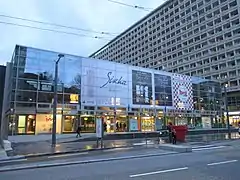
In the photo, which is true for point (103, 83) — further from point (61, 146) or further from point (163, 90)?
point (61, 146)

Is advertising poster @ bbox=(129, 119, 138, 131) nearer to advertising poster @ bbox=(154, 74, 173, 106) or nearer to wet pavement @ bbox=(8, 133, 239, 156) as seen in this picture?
advertising poster @ bbox=(154, 74, 173, 106)

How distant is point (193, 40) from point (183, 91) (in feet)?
113

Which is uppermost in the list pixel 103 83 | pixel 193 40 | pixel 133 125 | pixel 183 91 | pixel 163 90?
pixel 193 40

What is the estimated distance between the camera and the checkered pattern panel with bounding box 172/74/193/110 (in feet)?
155

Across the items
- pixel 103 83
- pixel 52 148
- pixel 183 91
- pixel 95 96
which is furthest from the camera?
Answer: pixel 183 91

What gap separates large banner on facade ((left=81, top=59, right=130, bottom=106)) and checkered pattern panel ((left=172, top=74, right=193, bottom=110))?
37.5 feet

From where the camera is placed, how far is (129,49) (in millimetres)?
104062

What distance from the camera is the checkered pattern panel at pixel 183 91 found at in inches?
1855

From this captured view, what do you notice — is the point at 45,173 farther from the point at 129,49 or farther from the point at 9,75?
the point at 129,49

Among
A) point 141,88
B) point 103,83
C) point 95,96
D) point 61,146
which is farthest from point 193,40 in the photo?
point 61,146

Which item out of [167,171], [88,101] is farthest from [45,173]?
[88,101]

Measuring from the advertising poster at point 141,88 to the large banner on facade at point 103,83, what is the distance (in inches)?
58.7

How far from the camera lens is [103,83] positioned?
38594 millimetres

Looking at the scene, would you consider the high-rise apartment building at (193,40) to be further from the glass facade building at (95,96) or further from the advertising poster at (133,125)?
the advertising poster at (133,125)
